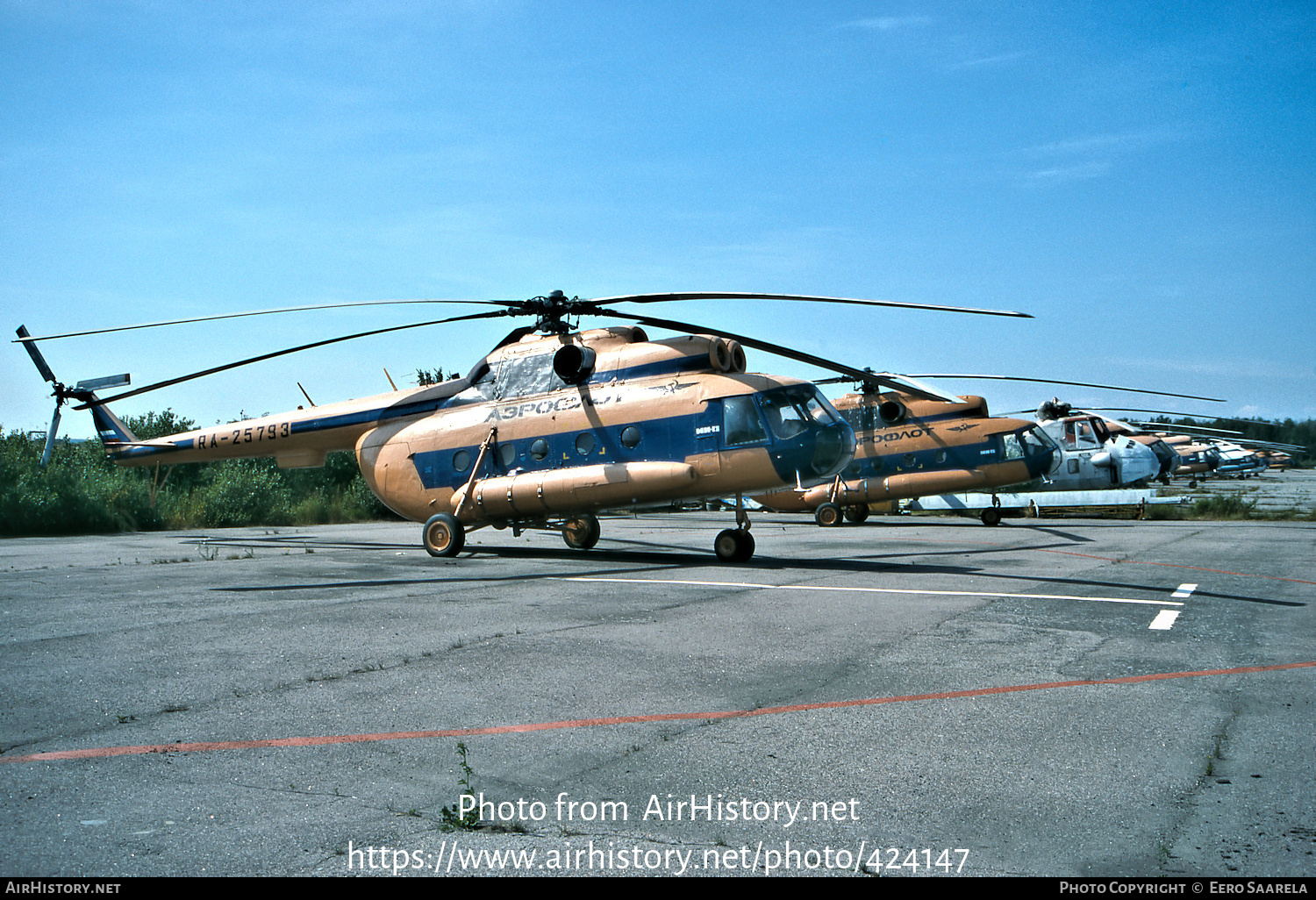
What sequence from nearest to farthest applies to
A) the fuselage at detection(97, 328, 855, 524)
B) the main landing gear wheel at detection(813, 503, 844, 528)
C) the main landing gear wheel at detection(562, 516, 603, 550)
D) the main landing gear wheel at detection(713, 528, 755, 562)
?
1. the fuselage at detection(97, 328, 855, 524)
2. the main landing gear wheel at detection(713, 528, 755, 562)
3. the main landing gear wheel at detection(562, 516, 603, 550)
4. the main landing gear wheel at detection(813, 503, 844, 528)

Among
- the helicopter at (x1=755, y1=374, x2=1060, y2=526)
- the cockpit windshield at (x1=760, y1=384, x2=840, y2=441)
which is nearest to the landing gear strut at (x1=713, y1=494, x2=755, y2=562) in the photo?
the cockpit windshield at (x1=760, y1=384, x2=840, y2=441)

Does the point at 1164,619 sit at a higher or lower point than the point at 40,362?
lower

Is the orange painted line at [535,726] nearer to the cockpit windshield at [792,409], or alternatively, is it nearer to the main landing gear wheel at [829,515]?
the cockpit windshield at [792,409]

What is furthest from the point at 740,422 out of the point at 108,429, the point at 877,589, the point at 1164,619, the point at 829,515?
the point at 108,429

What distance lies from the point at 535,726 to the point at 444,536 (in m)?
11.2

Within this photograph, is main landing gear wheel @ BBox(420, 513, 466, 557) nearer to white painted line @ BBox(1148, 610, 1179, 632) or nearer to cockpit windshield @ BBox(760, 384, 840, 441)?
cockpit windshield @ BBox(760, 384, 840, 441)

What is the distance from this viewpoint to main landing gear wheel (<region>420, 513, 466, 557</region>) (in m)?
15.6

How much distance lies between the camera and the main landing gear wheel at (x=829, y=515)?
88.1 feet

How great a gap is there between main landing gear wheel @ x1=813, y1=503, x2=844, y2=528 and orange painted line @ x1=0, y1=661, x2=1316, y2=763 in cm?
2056

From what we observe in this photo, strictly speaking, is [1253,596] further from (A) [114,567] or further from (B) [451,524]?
(A) [114,567]

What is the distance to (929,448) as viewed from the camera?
24.8m

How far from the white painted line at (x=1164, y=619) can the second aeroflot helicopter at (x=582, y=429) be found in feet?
16.7

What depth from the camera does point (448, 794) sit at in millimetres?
3975

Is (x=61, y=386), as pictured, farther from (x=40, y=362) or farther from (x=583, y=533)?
(x=583, y=533)
